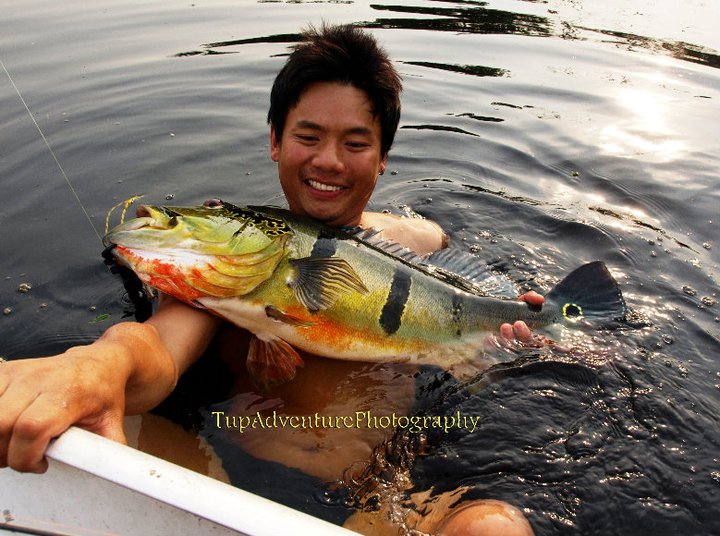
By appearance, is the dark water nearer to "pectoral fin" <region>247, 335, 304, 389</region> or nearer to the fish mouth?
"pectoral fin" <region>247, 335, 304, 389</region>

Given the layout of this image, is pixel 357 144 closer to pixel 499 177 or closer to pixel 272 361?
pixel 272 361

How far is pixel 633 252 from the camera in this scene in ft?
15.4

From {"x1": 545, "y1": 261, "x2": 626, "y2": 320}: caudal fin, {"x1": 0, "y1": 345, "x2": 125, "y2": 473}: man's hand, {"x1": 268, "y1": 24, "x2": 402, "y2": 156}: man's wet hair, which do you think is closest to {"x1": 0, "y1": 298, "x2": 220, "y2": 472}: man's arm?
{"x1": 0, "y1": 345, "x2": 125, "y2": 473}: man's hand

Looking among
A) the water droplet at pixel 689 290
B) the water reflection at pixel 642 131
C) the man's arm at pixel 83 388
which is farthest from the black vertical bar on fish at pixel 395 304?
the water reflection at pixel 642 131

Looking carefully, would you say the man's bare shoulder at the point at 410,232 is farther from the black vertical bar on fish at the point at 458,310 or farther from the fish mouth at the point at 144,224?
the fish mouth at the point at 144,224

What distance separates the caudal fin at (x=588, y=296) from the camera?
3186 millimetres

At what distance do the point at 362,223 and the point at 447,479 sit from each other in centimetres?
201

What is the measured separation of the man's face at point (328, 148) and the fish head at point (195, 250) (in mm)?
811

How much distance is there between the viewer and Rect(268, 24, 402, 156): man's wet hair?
3.32 m

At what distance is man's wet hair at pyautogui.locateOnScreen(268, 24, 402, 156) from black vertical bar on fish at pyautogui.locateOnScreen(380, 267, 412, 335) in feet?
3.79

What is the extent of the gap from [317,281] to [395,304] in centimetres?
46

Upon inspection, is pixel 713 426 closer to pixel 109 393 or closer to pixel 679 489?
pixel 679 489

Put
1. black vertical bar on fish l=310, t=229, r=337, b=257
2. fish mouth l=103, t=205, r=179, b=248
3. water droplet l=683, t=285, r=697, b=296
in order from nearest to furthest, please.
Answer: fish mouth l=103, t=205, r=179, b=248 → black vertical bar on fish l=310, t=229, r=337, b=257 → water droplet l=683, t=285, r=697, b=296

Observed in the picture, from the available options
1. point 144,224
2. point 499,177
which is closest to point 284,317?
point 144,224
